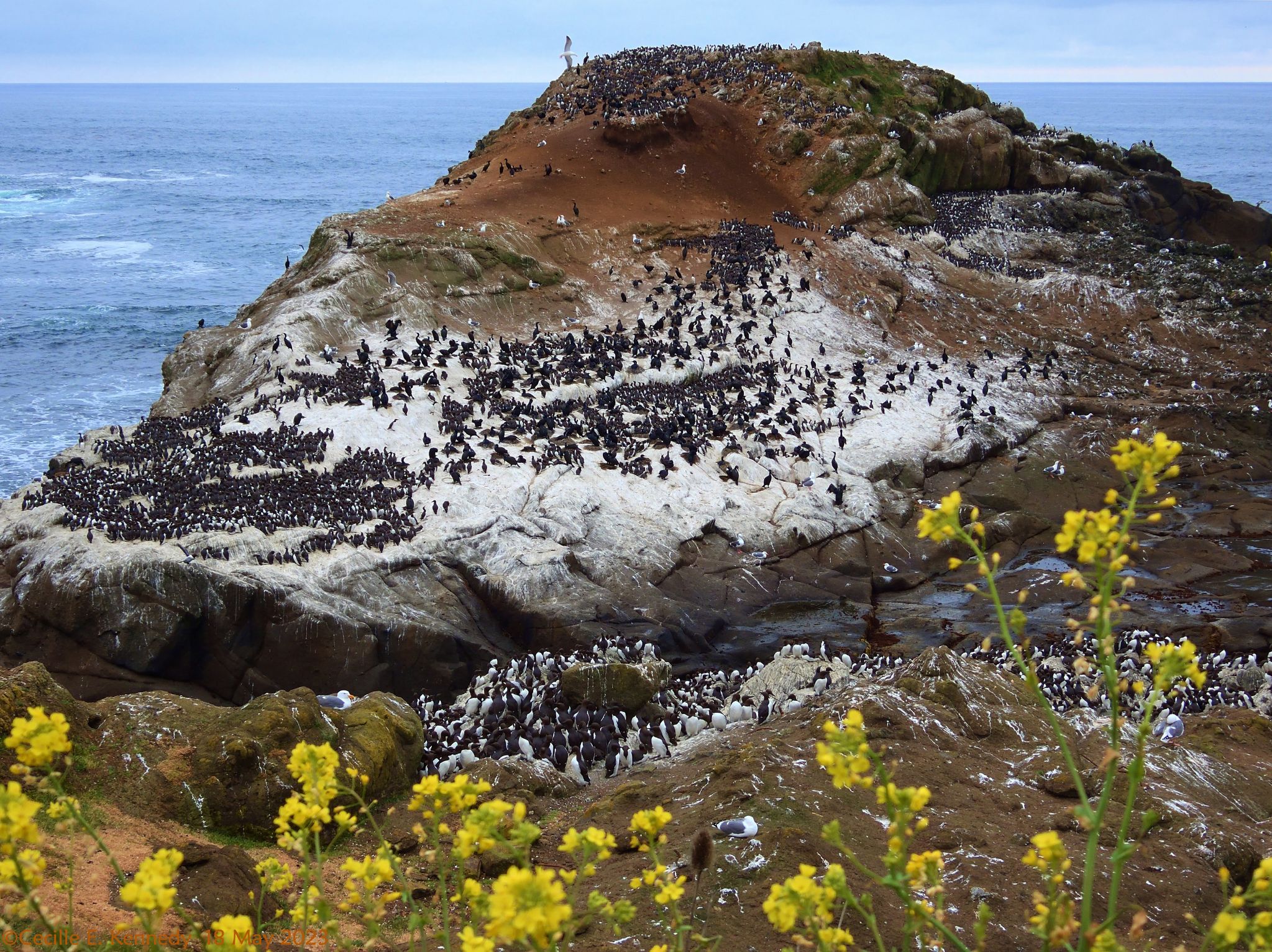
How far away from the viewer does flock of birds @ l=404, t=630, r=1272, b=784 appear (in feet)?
50.0

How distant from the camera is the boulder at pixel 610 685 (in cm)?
1670

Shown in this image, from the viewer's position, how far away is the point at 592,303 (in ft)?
108

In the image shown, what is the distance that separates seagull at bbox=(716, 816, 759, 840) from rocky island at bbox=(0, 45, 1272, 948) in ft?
1.04

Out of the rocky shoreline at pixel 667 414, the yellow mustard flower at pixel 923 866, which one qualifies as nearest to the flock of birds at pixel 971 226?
the rocky shoreline at pixel 667 414

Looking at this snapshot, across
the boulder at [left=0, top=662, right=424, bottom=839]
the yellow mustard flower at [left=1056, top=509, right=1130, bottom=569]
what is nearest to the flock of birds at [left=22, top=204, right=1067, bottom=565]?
the boulder at [left=0, top=662, right=424, bottom=839]

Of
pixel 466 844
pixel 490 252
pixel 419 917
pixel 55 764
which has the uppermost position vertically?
pixel 490 252

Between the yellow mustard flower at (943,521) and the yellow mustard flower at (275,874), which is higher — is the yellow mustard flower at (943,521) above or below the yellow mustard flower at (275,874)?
above

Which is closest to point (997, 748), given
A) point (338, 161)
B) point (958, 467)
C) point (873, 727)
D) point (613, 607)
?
point (873, 727)

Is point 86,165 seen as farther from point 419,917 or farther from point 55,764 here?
point 419,917

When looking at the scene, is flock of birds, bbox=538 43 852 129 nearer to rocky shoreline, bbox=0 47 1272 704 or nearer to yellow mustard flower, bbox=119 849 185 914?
rocky shoreline, bbox=0 47 1272 704

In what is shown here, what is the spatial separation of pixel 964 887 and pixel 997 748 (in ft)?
12.7

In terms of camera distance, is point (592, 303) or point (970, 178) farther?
point (970, 178)

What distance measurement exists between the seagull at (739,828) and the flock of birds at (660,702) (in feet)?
17.6

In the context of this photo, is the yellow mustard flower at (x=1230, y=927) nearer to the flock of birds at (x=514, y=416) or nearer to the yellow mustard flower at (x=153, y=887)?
the yellow mustard flower at (x=153, y=887)
